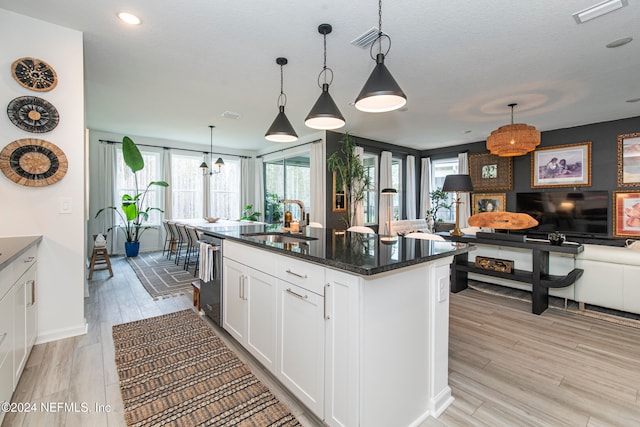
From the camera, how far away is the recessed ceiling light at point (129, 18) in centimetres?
240

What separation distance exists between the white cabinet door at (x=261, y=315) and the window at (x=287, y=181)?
4.50 m

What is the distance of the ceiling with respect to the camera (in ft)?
7.68

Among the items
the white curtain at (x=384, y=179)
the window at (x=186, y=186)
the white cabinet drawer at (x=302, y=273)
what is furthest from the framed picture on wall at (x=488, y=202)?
the window at (x=186, y=186)

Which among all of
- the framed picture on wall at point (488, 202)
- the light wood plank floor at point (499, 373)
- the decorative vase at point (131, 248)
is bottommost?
the light wood plank floor at point (499, 373)

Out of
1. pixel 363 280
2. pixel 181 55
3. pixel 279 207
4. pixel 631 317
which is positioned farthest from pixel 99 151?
pixel 631 317

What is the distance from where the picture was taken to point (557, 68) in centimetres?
326

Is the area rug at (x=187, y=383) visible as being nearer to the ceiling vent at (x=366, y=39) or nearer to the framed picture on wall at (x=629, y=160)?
the ceiling vent at (x=366, y=39)

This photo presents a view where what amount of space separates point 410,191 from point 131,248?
22.5 ft

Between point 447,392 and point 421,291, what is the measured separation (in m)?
0.75

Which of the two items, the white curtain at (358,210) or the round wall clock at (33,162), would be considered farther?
the white curtain at (358,210)

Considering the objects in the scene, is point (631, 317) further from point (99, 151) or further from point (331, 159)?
→ point (99, 151)

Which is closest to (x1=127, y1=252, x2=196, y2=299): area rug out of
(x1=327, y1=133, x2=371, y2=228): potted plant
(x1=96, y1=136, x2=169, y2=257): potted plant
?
(x1=96, y1=136, x2=169, y2=257): potted plant

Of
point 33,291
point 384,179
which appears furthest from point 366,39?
point 384,179

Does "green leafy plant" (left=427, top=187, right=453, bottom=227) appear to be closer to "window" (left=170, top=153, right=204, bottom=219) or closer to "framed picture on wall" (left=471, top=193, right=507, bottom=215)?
"framed picture on wall" (left=471, top=193, right=507, bottom=215)
